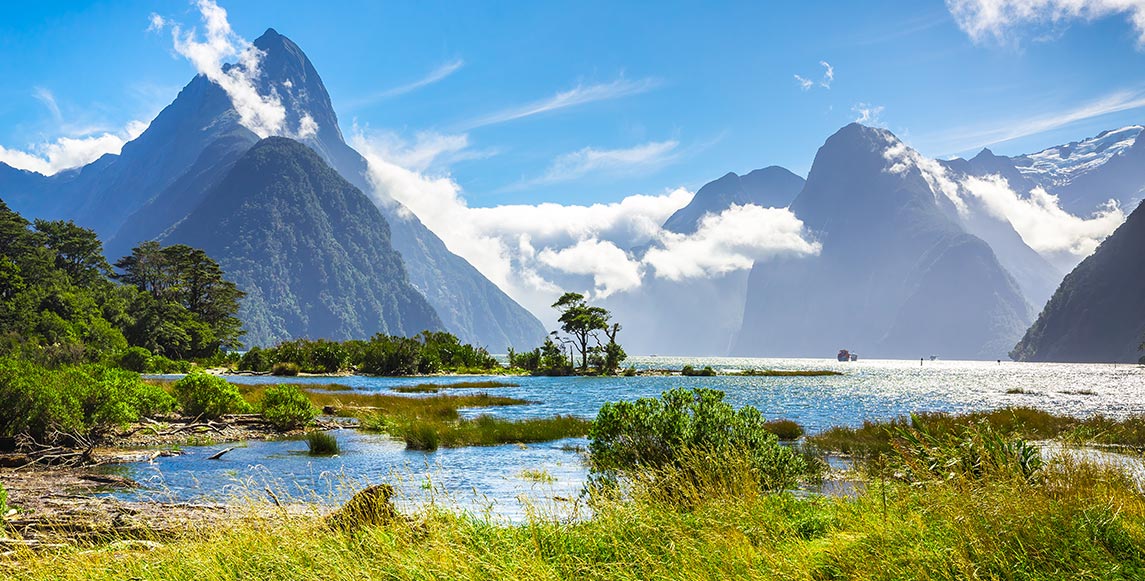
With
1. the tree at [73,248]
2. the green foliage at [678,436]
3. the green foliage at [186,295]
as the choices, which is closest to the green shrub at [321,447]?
the green foliage at [678,436]

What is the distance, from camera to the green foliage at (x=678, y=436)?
476 inches

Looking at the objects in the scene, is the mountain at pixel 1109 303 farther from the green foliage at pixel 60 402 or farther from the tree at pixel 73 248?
the tree at pixel 73 248

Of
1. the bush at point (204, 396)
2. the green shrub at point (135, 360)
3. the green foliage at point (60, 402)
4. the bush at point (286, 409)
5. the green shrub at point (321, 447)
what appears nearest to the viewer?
the green foliage at point (60, 402)

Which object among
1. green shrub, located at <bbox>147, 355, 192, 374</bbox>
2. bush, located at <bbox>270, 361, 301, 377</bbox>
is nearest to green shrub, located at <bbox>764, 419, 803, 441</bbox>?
green shrub, located at <bbox>147, 355, 192, 374</bbox>

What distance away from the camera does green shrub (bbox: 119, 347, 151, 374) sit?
64.6 meters

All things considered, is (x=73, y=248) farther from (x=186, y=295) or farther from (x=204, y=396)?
(x=204, y=396)

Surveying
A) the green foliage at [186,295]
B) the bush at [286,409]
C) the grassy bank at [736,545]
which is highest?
the green foliage at [186,295]

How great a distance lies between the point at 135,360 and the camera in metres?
65.7

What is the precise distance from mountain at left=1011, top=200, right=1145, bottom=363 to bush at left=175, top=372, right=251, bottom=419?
205359 millimetres

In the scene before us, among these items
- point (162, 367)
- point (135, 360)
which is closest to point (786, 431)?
point (135, 360)

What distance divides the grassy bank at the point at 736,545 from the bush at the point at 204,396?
2274 cm

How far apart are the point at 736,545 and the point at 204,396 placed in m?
29.5

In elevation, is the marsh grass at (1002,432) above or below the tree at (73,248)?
below

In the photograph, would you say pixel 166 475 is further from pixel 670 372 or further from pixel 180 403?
pixel 670 372
